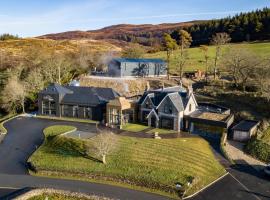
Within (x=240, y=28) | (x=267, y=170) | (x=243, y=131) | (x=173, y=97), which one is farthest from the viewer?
(x=240, y=28)

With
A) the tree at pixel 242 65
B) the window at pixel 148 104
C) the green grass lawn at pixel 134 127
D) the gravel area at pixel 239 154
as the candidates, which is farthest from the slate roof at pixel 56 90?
the tree at pixel 242 65

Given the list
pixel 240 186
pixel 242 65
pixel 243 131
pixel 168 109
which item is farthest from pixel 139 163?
pixel 242 65

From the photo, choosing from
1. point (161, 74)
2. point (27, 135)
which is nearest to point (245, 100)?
point (161, 74)

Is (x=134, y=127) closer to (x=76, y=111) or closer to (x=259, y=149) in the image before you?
(x=76, y=111)

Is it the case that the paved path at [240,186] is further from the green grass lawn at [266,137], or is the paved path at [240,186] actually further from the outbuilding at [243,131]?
the outbuilding at [243,131]

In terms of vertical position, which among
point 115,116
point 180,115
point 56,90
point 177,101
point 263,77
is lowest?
point 115,116

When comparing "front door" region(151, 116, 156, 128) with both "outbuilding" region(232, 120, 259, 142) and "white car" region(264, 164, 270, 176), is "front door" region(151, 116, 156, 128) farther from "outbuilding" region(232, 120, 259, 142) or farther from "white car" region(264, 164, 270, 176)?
"white car" region(264, 164, 270, 176)

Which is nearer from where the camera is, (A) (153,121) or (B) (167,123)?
(B) (167,123)
